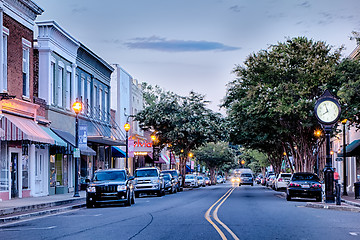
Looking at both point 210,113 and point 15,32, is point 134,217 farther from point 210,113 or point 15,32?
point 210,113

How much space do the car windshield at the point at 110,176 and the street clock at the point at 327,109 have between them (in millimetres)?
9283

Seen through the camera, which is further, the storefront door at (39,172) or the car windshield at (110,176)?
the storefront door at (39,172)

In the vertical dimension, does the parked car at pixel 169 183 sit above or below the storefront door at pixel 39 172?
below

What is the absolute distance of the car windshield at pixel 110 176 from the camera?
2547 cm

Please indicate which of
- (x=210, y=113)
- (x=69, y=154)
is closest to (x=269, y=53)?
(x=69, y=154)

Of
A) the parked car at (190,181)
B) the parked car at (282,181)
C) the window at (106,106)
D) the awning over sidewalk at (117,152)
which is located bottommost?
the parked car at (190,181)

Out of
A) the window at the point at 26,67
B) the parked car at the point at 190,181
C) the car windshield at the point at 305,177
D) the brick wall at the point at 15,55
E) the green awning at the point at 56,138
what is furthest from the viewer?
the parked car at the point at 190,181

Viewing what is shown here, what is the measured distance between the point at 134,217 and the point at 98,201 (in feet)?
21.7

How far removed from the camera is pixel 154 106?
53.1 m

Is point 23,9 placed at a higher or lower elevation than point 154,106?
higher

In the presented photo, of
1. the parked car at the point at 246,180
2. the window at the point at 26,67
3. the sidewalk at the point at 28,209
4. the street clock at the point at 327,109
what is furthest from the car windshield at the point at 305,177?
the parked car at the point at 246,180

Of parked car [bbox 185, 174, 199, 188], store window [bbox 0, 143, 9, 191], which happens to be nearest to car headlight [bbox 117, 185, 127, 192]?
store window [bbox 0, 143, 9, 191]

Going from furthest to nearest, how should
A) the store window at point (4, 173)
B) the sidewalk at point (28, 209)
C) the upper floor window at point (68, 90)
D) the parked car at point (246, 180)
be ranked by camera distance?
the parked car at point (246, 180)
the upper floor window at point (68, 90)
the store window at point (4, 173)
the sidewalk at point (28, 209)

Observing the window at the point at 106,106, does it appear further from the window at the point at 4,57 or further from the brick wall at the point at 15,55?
the window at the point at 4,57
